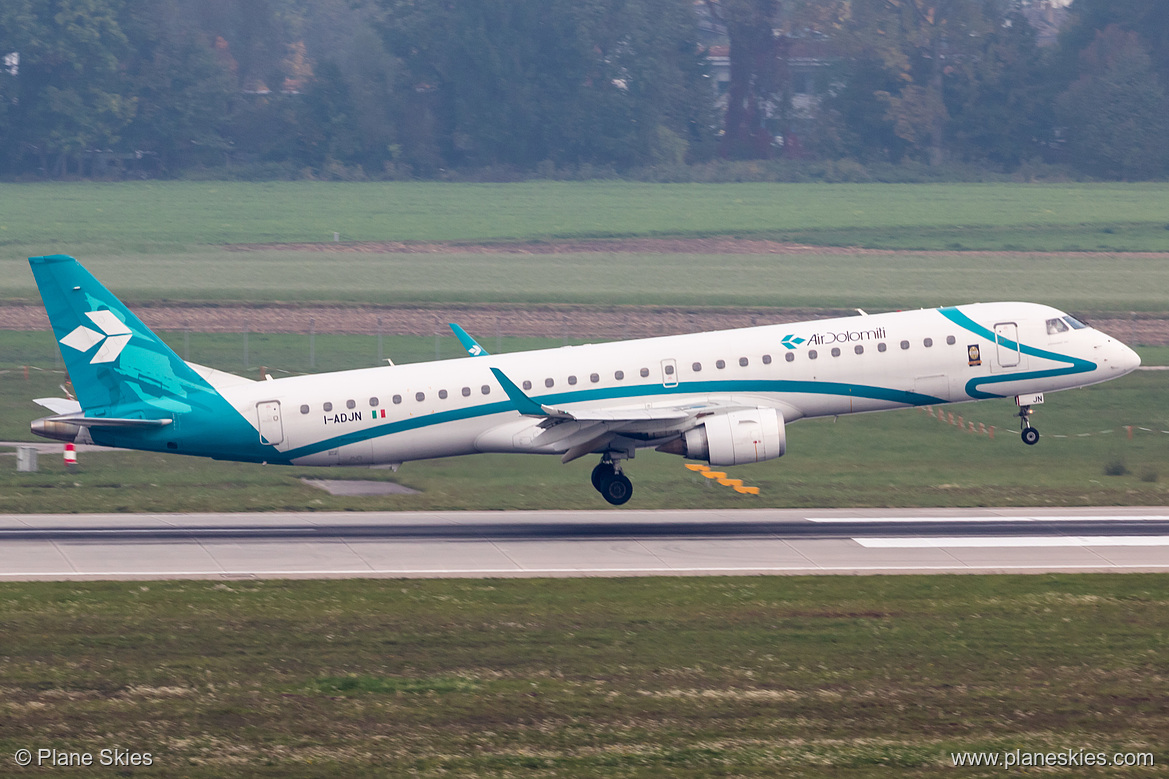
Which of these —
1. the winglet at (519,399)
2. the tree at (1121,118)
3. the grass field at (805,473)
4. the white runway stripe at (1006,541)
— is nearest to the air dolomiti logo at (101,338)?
the grass field at (805,473)

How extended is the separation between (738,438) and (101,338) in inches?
664

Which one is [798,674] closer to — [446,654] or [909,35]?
[446,654]

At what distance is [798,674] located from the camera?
2372cm

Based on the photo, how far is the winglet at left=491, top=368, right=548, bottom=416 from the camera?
3900 centimetres

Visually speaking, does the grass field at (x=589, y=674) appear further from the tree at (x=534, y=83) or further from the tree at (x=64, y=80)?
the tree at (x=534, y=83)

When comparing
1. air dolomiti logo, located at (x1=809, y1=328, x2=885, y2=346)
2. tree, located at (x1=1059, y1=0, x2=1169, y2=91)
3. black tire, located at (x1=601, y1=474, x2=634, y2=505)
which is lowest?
black tire, located at (x1=601, y1=474, x2=634, y2=505)

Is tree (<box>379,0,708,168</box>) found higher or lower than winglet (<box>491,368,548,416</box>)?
higher

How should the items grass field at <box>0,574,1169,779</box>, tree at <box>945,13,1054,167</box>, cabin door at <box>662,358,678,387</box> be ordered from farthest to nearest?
1. tree at <box>945,13,1054,167</box>
2. cabin door at <box>662,358,678,387</box>
3. grass field at <box>0,574,1169,779</box>

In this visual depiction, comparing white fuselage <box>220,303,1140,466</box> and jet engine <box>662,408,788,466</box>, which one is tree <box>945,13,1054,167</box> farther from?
jet engine <box>662,408,788,466</box>

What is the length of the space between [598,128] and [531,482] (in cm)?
9654

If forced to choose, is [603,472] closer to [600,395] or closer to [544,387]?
[600,395]

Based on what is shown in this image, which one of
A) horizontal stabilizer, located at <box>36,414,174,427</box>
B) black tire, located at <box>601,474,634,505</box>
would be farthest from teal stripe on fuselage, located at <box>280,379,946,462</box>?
horizontal stabilizer, located at <box>36,414,174,427</box>

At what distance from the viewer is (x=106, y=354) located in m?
40.5

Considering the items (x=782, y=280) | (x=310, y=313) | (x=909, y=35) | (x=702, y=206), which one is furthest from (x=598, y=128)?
(x=310, y=313)
